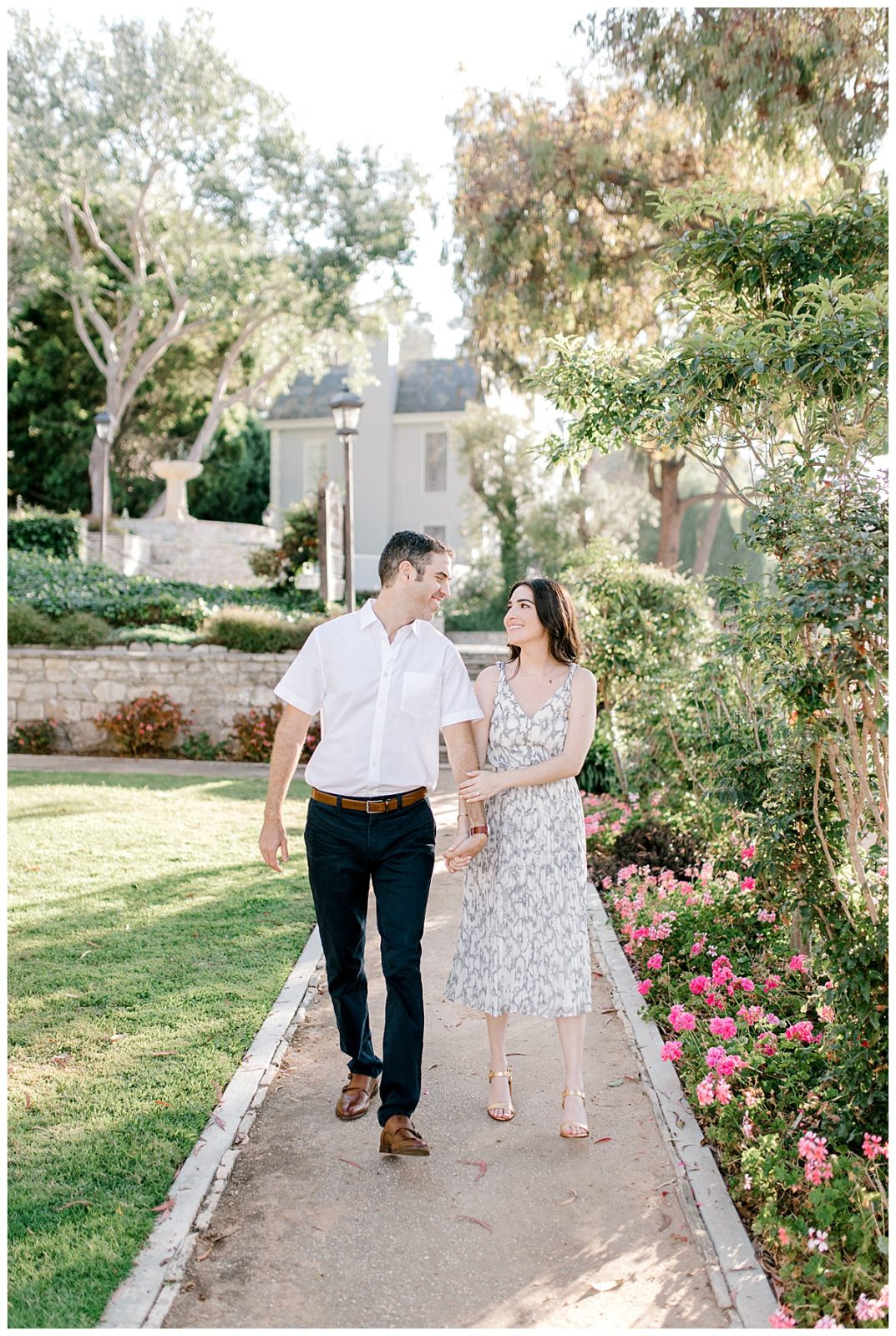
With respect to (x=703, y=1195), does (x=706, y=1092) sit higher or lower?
higher

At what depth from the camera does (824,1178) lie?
117 inches

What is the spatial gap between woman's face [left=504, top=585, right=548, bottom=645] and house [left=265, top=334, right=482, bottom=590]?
90.4ft

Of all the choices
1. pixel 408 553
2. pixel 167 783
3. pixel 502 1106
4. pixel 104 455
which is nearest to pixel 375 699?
pixel 408 553

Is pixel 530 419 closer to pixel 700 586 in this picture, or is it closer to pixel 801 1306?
pixel 700 586

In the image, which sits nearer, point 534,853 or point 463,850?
point 463,850

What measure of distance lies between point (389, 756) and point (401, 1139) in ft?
4.06

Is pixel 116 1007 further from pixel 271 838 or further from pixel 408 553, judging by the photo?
pixel 408 553

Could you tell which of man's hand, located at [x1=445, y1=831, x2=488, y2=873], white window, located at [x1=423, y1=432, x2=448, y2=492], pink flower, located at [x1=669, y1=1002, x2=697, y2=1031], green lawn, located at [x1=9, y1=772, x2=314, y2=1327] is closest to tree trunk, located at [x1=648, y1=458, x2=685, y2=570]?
white window, located at [x1=423, y1=432, x2=448, y2=492]

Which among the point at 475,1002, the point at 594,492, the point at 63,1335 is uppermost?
the point at 594,492

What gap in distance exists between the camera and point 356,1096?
12.7ft

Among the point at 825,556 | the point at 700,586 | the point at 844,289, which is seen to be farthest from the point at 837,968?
the point at 700,586

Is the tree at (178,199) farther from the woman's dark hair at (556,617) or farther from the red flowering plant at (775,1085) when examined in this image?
the woman's dark hair at (556,617)

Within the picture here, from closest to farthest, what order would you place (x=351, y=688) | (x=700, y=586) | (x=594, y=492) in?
(x=351, y=688), (x=700, y=586), (x=594, y=492)

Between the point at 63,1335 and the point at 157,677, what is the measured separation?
11280mm
